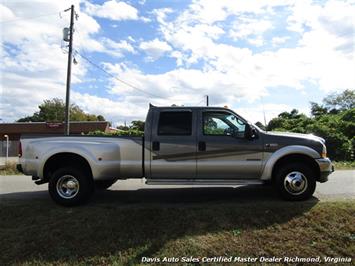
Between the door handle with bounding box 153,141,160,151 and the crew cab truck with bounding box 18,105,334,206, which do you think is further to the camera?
the door handle with bounding box 153,141,160,151

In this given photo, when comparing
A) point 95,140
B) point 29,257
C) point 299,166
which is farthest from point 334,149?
point 29,257

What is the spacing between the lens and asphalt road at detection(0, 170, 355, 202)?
8.67 metres

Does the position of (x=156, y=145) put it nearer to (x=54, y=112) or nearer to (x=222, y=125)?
(x=222, y=125)

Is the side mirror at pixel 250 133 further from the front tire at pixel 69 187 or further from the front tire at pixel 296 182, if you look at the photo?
the front tire at pixel 69 187

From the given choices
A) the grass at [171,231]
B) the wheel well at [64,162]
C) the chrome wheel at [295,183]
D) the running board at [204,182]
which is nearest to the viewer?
the grass at [171,231]

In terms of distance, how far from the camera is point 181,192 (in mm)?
9477

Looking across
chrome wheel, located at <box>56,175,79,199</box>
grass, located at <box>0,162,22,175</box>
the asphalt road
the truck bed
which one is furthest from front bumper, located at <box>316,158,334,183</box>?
grass, located at <box>0,162,22,175</box>

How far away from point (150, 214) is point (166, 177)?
1.08 meters

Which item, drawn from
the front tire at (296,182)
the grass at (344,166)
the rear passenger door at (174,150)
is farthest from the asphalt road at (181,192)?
the grass at (344,166)

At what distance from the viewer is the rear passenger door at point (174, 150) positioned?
7.80 metres

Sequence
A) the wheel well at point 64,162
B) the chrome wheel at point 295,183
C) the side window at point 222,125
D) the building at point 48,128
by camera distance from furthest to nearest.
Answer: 1. the building at point 48,128
2. the wheel well at point 64,162
3. the side window at point 222,125
4. the chrome wheel at point 295,183

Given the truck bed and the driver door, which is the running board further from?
the truck bed

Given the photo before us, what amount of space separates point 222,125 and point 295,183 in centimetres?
177

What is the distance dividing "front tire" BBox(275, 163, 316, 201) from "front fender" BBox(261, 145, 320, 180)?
0.21 metres
